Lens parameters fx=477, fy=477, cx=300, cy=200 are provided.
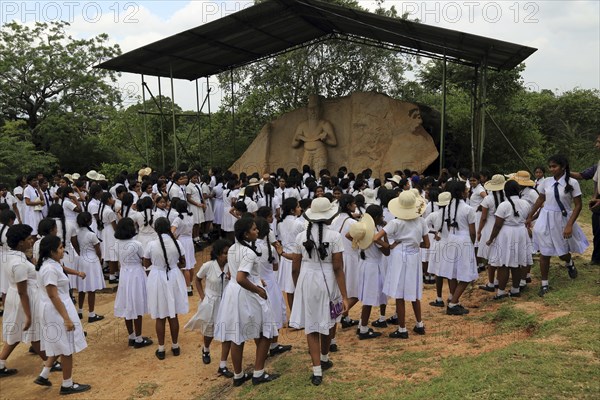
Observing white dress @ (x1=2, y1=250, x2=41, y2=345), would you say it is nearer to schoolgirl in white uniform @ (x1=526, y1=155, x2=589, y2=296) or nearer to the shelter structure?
schoolgirl in white uniform @ (x1=526, y1=155, x2=589, y2=296)

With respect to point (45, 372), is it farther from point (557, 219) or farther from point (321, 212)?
point (557, 219)

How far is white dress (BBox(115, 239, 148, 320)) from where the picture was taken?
6457 millimetres

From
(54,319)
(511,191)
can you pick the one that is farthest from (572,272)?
(54,319)

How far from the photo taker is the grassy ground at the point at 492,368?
13.4ft

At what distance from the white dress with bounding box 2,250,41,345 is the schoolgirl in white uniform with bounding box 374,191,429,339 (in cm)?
411

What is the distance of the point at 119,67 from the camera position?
583 inches

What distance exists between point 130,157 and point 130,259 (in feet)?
67.9

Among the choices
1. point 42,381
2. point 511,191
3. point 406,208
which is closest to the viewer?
point 42,381

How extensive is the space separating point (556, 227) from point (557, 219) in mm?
126

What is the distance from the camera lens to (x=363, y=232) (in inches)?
225

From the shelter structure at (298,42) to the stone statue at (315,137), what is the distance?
249 cm

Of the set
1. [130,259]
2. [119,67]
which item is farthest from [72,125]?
[130,259]

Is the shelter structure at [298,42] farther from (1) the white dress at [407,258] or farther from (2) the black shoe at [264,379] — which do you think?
(2) the black shoe at [264,379]

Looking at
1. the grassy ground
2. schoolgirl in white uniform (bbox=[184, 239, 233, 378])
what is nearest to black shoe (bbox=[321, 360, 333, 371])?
the grassy ground
